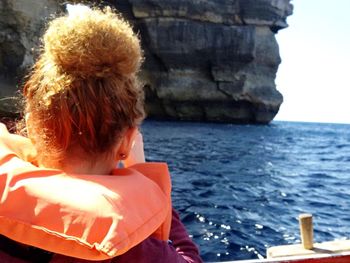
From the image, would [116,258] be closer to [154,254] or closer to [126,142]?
[154,254]

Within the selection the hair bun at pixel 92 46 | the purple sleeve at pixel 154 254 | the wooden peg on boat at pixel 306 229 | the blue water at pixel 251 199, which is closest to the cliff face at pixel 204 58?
the blue water at pixel 251 199

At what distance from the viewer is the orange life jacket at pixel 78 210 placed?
1103 millimetres

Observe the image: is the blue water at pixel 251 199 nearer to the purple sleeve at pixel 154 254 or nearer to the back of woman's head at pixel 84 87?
the purple sleeve at pixel 154 254

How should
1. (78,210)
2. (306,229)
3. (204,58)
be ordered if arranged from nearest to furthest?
(78,210) → (306,229) → (204,58)

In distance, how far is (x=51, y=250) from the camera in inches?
44.7

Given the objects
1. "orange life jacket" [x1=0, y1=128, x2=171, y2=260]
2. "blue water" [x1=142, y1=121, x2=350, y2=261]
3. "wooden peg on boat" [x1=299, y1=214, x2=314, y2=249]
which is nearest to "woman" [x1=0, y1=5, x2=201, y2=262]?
"orange life jacket" [x1=0, y1=128, x2=171, y2=260]

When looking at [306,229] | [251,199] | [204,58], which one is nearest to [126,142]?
[306,229]

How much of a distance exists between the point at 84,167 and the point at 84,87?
0.79ft

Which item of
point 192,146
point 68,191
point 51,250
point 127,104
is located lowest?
point 192,146

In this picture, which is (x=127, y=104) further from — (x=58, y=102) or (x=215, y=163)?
(x=215, y=163)

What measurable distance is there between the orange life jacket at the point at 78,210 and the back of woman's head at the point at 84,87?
0.34 feet

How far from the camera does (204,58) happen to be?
40906mm

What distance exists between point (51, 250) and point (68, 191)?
0.16 m

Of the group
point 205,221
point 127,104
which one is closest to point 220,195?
point 205,221
